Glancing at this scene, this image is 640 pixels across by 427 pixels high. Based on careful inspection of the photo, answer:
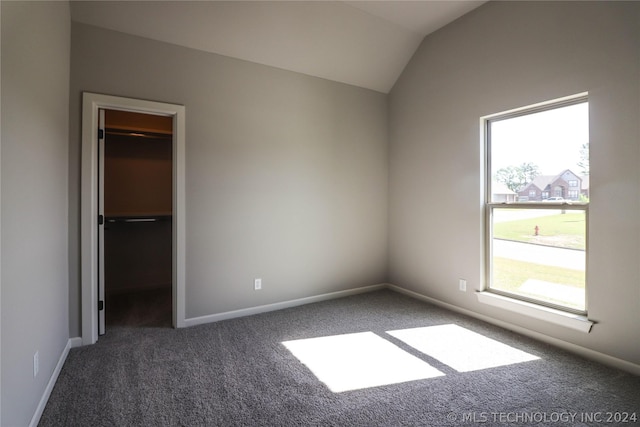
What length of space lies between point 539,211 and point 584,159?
56cm

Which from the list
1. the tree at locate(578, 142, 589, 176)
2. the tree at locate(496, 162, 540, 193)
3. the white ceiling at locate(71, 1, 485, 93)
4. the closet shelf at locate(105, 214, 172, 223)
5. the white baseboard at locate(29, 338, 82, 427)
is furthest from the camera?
the closet shelf at locate(105, 214, 172, 223)

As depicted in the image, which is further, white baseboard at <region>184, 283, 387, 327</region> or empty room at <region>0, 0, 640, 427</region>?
white baseboard at <region>184, 283, 387, 327</region>

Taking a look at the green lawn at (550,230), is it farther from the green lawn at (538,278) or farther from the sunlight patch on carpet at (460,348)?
the sunlight patch on carpet at (460,348)

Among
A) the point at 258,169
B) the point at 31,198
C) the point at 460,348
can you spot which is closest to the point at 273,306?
the point at 258,169

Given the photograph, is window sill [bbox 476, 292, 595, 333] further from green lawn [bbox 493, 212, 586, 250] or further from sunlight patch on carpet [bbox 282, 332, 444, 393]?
sunlight patch on carpet [bbox 282, 332, 444, 393]

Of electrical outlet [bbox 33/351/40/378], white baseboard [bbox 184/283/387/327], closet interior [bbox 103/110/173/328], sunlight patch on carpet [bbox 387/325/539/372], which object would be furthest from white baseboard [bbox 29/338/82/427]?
sunlight patch on carpet [bbox 387/325/539/372]

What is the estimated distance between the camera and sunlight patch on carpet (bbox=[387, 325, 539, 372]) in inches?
97.3

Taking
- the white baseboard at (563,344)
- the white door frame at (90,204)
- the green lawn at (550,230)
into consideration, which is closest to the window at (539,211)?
the green lawn at (550,230)

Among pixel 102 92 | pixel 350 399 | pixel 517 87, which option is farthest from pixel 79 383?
pixel 517 87

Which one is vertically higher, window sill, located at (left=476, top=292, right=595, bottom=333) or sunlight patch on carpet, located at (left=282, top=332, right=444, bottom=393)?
window sill, located at (left=476, top=292, right=595, bottom=333)

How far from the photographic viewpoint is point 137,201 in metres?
4.47

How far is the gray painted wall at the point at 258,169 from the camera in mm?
2883

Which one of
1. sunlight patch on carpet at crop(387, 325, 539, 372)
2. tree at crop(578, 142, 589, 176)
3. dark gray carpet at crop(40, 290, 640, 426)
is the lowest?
dark gray carpet at crop(40, 290, 640, 426)

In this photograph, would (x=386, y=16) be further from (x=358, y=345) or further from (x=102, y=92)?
(x=358, y=345)
